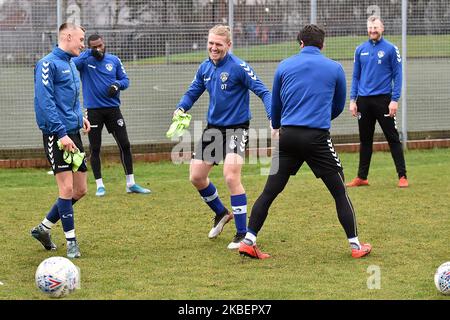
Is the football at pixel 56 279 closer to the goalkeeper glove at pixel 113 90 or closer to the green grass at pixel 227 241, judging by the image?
the green grass at pixel 227 241

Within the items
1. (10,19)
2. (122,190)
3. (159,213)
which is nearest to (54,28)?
(10,19)

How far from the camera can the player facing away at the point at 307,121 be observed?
7551mm

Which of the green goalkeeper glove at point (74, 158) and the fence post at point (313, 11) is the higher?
the fence post at point (313, 11)

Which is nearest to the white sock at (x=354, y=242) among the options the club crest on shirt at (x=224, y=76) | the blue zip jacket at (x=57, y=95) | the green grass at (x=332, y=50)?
the club crest on shirt at (x=224, y=76)

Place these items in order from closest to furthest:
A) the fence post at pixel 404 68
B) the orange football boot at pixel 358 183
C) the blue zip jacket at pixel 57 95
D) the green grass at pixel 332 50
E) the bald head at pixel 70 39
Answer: the blue zip jacket at pixel 57 95
the bald head at pixel 70 39
the orange football boot at pixel 358 183
the green grass at pixel 332 50
the fence post at pixel 404 68

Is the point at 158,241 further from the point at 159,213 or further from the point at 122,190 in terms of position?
the point at 122,190

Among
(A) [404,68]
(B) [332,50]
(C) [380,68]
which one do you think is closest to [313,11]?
(B) [332,50]

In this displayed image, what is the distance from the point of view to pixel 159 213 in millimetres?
10383

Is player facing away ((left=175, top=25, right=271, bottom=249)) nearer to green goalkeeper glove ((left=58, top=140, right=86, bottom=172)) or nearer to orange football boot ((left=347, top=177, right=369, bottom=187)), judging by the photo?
green goalkeeper glove ((left=58, top=140, right=86, bottom=172))

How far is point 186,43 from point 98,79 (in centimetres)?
364

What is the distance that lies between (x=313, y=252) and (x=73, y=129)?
2.46 m

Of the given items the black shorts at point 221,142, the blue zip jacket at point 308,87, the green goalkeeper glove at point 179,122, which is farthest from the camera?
the green goalkeeper glove at point 179,122

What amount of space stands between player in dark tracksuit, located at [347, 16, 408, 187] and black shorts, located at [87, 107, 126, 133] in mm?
3197

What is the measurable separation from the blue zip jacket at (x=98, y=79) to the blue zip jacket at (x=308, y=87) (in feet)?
15.0
